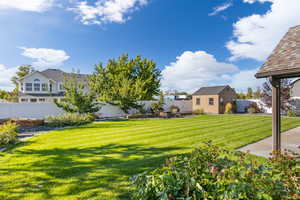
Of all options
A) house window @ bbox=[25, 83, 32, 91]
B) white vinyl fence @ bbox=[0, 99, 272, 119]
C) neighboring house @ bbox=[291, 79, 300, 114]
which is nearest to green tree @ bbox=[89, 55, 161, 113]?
white vinyl fence @ bbox=[0, 99, 272, 119]

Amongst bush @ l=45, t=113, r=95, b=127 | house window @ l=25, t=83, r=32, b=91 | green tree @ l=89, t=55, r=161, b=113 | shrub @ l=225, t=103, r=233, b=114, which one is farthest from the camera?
house window @ l=25, t=83, r=32, b=91

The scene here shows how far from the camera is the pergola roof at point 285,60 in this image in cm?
432

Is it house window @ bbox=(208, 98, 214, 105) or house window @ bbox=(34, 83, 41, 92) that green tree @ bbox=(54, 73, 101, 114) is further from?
house window @ bbox=(208, 98, 214, 105)

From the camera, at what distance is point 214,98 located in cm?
2286

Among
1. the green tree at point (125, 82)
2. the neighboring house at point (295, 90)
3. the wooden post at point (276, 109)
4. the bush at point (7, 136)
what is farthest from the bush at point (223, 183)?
the neighboring house at point (295, 90)

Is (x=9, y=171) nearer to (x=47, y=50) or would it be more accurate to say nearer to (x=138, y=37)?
(x=138, y=37)

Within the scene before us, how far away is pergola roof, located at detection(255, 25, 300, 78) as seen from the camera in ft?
14.2

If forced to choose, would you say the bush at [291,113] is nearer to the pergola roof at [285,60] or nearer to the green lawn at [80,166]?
the green lawn at [80,166]

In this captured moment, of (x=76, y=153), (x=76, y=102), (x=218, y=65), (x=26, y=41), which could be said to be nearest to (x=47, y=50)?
(x=26, y=41)

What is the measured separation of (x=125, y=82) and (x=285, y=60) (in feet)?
48.6

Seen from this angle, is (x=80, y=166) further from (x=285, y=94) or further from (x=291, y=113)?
(x=285, y=94)

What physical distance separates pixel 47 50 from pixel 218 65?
20.8 metres

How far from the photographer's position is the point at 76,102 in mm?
14086

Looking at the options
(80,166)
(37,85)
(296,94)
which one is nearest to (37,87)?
(37,85)
